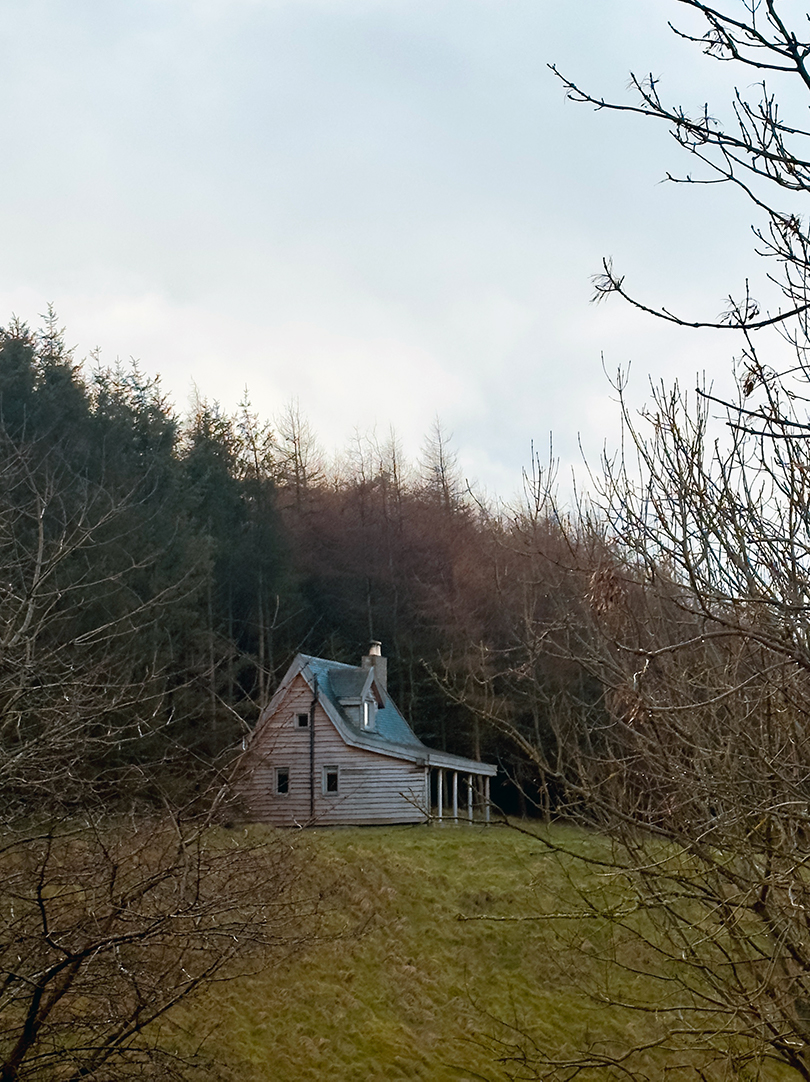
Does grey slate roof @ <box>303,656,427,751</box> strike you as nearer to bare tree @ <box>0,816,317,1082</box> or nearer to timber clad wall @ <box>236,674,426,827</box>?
timber clad wall @ <box>236,674,426,827</box>

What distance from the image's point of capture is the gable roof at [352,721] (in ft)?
84.2

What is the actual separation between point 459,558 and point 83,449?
14.0 metres

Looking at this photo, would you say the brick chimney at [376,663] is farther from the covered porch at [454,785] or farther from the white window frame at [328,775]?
the white window frame at [328,775]

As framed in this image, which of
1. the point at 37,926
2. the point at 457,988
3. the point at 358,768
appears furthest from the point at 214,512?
the point at 37,926

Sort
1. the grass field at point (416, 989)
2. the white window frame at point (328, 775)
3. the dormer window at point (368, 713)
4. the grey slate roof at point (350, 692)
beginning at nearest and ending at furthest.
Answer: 1. the grass field at point (416, 989)
2. the white window frame at point (328, 775)
3. the grey slate roof at point (350, 692)
4. the dormer window at point (368, 713)

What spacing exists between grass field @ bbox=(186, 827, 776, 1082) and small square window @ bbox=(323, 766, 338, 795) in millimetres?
6223

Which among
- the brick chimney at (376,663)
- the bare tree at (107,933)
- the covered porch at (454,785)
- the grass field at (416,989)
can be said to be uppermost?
the brick chimney at (376,663)

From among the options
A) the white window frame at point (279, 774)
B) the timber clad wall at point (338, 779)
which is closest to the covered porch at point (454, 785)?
the timber clad wall at point (338, 779)

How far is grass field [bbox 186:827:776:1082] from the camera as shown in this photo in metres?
11.5

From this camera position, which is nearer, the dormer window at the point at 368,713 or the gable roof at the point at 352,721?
the gable roof at the point at 352,721

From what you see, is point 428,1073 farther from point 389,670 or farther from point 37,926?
point 389,670

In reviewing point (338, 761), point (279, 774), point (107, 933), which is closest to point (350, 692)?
point (338, 761)

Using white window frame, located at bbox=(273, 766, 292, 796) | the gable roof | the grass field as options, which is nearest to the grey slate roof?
the gable roof

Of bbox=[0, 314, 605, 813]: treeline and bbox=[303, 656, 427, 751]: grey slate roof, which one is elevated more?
bbox=[0, 314, 605, 813]: treeline
